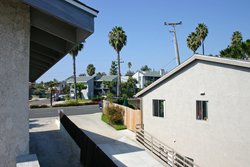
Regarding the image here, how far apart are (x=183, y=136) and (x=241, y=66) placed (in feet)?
18.8

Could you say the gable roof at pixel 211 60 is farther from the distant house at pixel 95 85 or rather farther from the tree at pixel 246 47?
the distant house at pixel 95 85

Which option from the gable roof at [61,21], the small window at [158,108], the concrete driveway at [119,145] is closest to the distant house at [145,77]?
the concrete driveway at [119,145]

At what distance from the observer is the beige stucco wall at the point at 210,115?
39.1 feet

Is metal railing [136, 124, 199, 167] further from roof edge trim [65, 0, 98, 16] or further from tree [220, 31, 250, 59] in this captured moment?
tree [220, 31, 250, 59]

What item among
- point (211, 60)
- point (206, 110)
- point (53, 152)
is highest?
point (211, 60)

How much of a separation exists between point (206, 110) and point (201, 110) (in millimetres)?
443

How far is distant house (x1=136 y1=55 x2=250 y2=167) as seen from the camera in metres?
12.0

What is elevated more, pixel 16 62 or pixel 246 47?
pixel 246 47

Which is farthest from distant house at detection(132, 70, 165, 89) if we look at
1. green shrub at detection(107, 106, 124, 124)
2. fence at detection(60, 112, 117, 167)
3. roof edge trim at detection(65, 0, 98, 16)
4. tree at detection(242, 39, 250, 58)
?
roof edge trim at detection(65, 0, 98, 16)

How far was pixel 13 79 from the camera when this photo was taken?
437 centimetres

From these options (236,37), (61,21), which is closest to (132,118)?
(61,21)

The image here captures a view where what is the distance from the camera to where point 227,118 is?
1260 centimetres

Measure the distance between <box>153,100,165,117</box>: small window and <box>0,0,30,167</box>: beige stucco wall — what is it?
536 inches

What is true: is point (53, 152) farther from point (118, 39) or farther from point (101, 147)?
point (118, 39)
